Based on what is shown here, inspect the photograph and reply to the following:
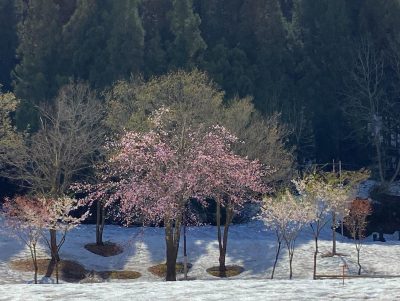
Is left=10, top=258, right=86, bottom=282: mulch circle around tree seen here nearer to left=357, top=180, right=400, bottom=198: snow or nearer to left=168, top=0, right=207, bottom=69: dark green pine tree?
left=168, top=0, right=207, bottom=69: dark green pine tree

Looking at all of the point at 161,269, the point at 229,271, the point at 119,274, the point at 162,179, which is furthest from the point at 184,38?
the point at 162,179

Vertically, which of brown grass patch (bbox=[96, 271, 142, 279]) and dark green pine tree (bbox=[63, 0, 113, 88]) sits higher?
dark green pine tree (bbox=[63, 0, 113, 88])

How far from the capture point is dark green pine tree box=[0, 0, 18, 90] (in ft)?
191

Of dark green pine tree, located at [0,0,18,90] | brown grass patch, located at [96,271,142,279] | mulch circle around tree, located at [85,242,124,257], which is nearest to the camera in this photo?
brown grass patch, located at [96,271,142,279]

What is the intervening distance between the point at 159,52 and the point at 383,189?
18575mm

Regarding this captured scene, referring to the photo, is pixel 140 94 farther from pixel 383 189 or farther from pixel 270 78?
pixel 383 189

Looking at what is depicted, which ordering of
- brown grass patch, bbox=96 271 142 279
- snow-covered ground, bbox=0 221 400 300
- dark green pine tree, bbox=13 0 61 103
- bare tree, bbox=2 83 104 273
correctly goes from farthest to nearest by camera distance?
1. dark green pine tree, bbox=13 0 61 103
2. bare tree, bbox=2 83 104 273
3. brown grass patch, bbox=96 271 142 279
4. snow-covered ground, bbox=0 221 400 300

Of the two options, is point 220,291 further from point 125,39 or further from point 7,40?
point 7,40

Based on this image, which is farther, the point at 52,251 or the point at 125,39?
the point at 125,39

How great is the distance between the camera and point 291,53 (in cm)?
5656

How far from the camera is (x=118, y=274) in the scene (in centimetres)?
3484

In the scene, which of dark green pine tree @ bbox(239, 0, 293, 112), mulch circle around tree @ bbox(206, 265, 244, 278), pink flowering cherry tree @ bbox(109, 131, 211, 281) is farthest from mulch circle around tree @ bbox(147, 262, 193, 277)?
dark green pine tree @ bbox(239, 0, 293, 112)

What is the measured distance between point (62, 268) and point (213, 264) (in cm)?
748

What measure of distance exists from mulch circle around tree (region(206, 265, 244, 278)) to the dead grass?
11.7 ft
